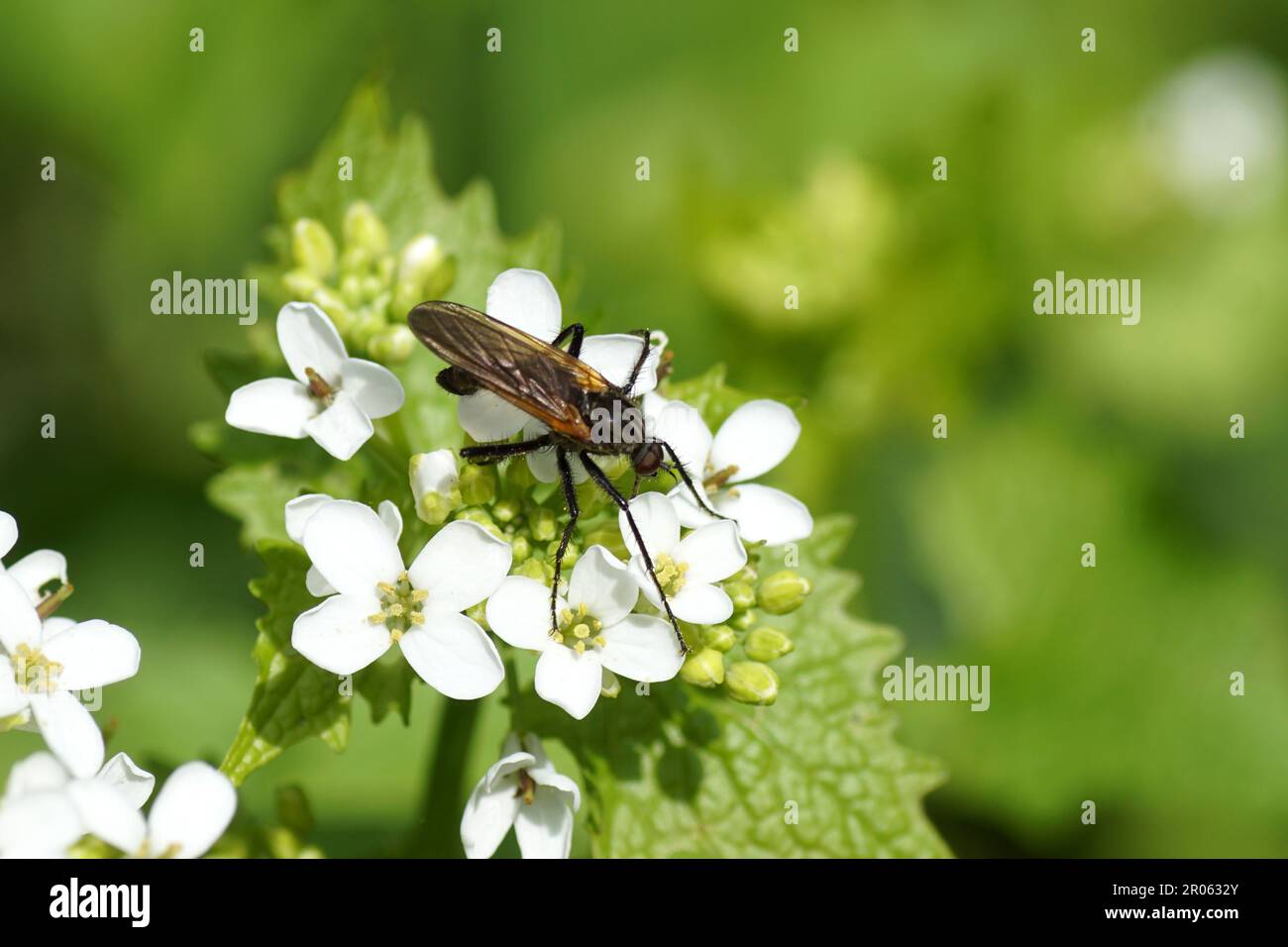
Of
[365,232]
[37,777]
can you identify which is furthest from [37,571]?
[365,232]

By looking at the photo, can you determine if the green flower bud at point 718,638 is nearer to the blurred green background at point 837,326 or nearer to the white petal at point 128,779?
the white petal at point 128,779

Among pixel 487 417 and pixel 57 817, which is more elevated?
pixel 487 417

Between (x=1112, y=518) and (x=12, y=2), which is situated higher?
(x=12, y=2)

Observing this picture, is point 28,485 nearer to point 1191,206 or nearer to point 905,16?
point 905,16

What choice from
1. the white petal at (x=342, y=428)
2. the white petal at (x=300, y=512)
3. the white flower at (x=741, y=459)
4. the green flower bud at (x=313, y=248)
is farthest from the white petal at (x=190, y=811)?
the green flower bud at (x=313, y=248)

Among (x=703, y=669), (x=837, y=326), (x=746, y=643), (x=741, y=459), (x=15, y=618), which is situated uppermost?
(x=837, y=326)

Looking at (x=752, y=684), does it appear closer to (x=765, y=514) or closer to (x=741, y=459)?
(x=765, y=514)
